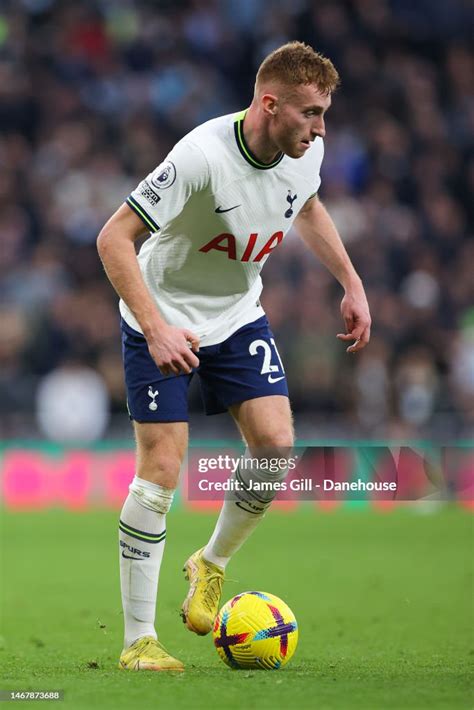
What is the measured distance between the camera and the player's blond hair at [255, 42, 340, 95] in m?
5.09

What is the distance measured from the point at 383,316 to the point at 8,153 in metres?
5.76

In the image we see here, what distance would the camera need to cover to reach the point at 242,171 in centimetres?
528

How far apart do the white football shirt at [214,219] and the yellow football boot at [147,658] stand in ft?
4.14

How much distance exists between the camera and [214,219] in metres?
5.29

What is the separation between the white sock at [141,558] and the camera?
17.1 feet

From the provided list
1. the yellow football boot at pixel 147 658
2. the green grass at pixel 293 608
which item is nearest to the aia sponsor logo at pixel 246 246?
the yellow football boot at pixel 147 658

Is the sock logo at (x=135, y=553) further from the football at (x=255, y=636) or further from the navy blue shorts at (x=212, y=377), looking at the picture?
the navy blue shorts at (x=212, y=377)

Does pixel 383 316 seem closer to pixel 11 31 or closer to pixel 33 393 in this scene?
pixel 33 393

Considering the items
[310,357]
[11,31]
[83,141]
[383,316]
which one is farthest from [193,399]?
[11,31]

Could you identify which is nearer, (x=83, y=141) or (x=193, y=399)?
(x=193, y=399)

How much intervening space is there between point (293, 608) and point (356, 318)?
2.53 metres

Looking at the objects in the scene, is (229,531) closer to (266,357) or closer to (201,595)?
(201,595)

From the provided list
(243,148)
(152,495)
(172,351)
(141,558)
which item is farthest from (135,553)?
(243,148)

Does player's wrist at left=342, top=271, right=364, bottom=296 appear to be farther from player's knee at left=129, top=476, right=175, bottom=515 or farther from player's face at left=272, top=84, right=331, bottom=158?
player's knee at left=129, top=476, right=175, bottom=515
